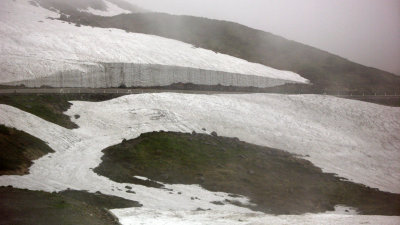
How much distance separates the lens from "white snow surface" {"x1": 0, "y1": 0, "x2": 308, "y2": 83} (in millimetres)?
68000

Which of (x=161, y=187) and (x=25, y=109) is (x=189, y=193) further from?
(x=25, y=109)

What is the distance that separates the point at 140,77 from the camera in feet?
243

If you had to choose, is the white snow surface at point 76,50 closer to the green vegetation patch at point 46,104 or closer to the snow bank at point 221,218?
the green vegetation patch at point 46,104

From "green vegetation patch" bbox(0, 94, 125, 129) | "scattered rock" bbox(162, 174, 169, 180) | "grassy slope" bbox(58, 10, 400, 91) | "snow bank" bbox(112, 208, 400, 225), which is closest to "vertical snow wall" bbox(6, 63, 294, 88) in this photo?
"green vegetation patch" bbox(0, 94, 125, 129)

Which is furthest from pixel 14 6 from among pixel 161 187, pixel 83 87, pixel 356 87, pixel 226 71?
pixel 161 187

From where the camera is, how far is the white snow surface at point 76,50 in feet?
223

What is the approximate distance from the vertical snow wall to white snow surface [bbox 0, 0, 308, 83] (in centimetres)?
107

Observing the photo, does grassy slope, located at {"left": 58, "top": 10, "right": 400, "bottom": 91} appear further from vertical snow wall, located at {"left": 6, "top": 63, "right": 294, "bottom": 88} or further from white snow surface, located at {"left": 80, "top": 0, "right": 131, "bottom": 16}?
white snow surface, located at {"left": 80, "top": 0, "right": 131, "bottom": 16}

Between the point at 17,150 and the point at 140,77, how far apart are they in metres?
36.7

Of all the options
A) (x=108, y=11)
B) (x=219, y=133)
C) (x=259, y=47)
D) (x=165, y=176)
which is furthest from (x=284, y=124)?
(x=108, y=11)

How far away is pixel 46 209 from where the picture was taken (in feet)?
81.9

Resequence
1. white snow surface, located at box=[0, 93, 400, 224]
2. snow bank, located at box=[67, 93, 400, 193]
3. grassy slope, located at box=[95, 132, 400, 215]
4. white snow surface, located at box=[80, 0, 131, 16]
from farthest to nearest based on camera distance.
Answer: white snow surface, located at box=[80, 0, 131, 16]
snow bank, located at box=[67, 93, 400, 193]
grassy slope, located at box=[95, 132, 400, 215]
white snow surface, located at box=[0, 93, 400, 224]

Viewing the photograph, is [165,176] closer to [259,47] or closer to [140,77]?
[140,77]

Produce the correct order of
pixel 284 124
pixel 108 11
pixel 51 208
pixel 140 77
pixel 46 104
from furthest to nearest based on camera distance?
pixel 108 11
pixel 140 77
pixel 284 124
pixel 46 104
pixel 51 208
